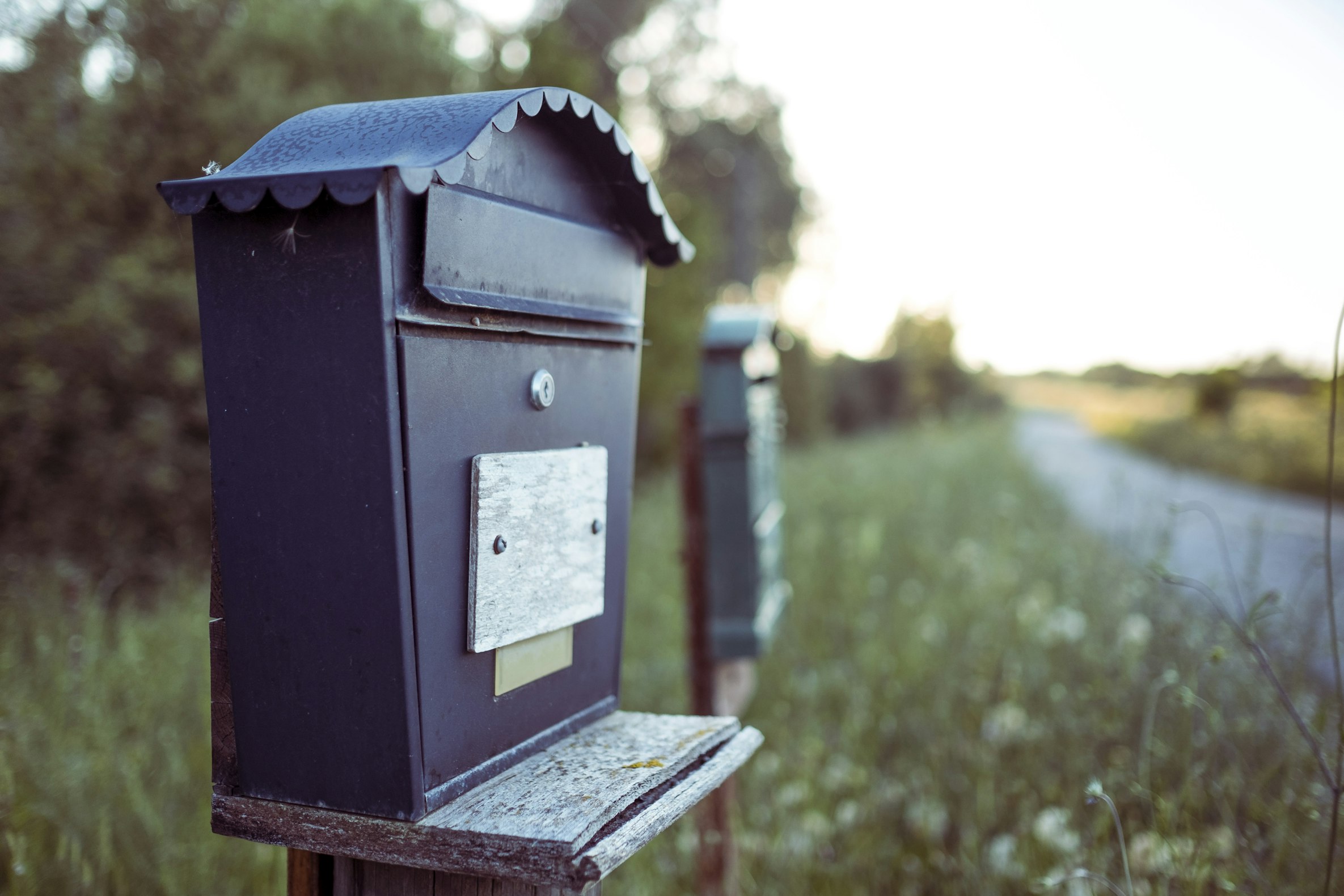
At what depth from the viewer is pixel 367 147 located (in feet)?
3.55

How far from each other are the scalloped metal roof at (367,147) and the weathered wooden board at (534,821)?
73 cm

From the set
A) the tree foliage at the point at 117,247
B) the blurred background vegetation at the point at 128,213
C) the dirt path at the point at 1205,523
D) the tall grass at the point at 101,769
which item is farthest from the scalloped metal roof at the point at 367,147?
the tree foliage at the point at 117,247

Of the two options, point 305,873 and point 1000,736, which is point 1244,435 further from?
point 305,873

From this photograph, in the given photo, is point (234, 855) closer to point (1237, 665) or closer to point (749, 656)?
point (749, 656)

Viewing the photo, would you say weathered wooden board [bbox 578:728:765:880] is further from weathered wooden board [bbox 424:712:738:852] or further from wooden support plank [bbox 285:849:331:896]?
wooden support plank [bbox 285:849:331:896]

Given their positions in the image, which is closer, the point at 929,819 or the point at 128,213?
the point at 929,819

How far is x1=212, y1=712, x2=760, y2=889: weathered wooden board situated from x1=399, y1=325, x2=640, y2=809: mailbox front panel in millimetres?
52

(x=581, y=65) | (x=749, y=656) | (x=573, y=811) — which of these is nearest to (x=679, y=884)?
(x=749, y=656)

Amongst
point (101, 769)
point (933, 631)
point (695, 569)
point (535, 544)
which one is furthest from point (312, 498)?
point (933, 631)

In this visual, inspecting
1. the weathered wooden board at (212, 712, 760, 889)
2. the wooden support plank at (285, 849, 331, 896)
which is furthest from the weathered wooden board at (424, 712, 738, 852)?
the wooden support plank at (285, 849, 331, 896)

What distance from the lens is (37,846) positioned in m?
1.91

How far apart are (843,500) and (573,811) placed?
5.92 m

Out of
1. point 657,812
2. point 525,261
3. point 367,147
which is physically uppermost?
point 367,147

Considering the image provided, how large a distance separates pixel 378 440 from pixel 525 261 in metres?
0.37
